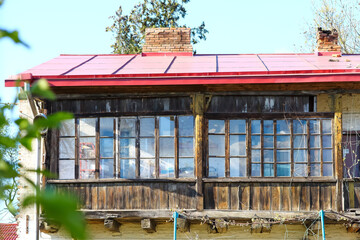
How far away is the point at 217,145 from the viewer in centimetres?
1112

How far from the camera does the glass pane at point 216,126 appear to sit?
11.1m

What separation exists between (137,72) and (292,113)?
10.1 feet

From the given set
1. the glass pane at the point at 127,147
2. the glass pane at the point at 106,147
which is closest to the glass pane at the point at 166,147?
the glass pane at the point at 127,147

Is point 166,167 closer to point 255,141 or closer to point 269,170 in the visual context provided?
point 255,141

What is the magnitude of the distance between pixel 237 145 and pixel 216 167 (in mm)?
591

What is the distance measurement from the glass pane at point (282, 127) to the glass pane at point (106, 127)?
3.23 metres

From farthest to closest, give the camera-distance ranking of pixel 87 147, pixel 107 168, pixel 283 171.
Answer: pixel 87 147
pixel 107 168
pixel 283 171

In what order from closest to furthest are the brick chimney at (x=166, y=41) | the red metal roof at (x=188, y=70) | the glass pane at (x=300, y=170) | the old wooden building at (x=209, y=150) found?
the red metal roof at (x=188, y=70) < the old wooden building at (x=209, y=150) < the glass pane at (x=300, y=170) < the brick chimney at (x=166, y=41)

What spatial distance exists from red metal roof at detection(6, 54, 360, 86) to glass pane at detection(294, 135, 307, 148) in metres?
1.15

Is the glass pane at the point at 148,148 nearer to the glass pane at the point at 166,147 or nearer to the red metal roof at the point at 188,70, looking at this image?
the glass pane at the point at 166,147

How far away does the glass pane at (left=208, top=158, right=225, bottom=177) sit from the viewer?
11.0 meters

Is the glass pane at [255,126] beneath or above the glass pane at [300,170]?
above

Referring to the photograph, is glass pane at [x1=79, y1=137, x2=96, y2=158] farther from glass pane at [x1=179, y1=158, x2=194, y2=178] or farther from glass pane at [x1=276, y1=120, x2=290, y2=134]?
glass pane at [x1=276, y1=120, x2=290, y2=134]

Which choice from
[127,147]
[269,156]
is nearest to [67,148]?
[127,147]
